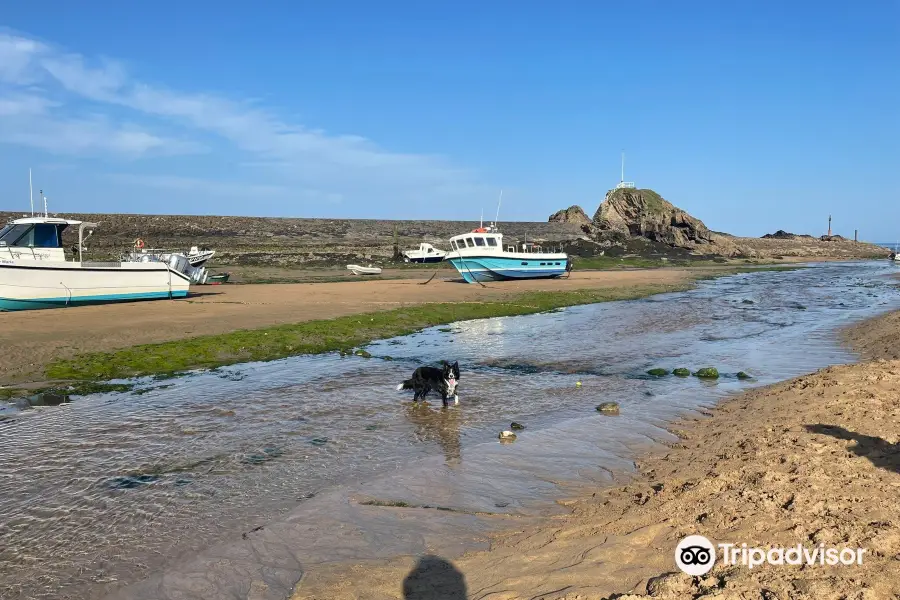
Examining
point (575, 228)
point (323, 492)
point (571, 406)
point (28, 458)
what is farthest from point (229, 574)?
point (575, 228)

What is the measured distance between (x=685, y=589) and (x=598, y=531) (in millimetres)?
1408

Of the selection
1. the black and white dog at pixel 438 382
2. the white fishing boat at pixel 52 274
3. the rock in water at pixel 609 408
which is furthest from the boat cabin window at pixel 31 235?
the rock in water at pixel 609 408

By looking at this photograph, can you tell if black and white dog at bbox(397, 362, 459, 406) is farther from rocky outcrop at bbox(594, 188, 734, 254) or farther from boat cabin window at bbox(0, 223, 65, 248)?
rocky outcrop at bbox(594, 188, 734, 254)

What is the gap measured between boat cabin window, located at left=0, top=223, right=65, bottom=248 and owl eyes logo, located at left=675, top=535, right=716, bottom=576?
26.5 m

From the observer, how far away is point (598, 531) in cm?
555

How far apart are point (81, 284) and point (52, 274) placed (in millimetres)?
1055

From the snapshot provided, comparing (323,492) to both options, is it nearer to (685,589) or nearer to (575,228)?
(685,589)

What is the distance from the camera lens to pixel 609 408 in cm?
1077

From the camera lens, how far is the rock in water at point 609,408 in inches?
420

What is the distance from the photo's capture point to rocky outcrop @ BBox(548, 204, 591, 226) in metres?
103

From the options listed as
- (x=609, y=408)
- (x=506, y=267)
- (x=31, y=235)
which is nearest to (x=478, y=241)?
(x=506, y=267)

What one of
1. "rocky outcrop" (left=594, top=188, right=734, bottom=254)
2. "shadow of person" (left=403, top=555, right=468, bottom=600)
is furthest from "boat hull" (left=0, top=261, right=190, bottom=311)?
"rocky outcrop" (left=594, top=188, right=734, bottom=254)

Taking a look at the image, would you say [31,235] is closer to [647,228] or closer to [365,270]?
[365,270]

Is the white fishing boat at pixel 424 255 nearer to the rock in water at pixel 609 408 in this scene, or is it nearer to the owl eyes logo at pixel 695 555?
the rock in water at pixel 609 408
